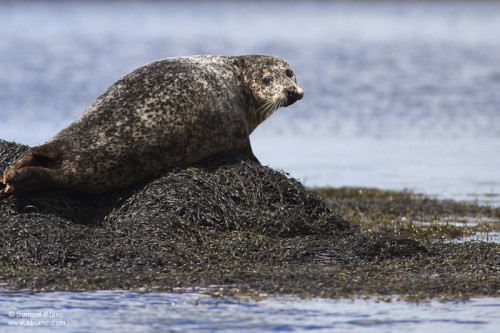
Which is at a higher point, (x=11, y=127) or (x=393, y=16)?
(x=393, y=16)

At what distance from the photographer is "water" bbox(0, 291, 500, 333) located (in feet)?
21.8

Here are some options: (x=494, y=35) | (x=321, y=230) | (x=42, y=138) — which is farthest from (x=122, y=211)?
(x=494, y=35)

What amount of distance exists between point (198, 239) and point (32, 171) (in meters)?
1.34

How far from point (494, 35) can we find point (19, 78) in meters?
27.1

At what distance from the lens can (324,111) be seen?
22.6 meters

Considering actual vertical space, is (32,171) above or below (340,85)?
below

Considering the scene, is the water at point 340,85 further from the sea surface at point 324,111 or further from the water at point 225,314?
the water at point 225,314

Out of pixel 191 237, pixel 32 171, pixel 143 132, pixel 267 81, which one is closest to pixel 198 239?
pixel 191 237

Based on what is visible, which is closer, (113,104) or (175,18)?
(113,104)

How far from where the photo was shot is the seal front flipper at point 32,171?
28.9ft

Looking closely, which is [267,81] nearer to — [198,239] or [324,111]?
[198,239]

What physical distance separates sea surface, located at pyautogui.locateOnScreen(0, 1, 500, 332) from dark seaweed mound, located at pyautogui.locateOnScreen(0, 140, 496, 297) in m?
0.38

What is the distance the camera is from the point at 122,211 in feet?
30.1

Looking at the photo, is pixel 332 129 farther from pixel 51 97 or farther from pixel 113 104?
pixel 113 104
